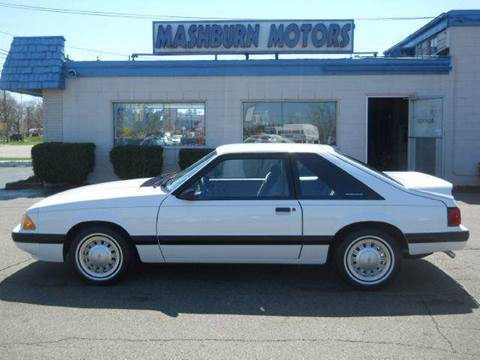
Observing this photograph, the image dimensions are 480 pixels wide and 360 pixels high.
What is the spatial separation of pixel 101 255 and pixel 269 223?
5.82 ft

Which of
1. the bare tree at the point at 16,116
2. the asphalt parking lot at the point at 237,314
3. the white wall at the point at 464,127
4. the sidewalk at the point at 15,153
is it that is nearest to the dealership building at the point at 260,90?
the white wall at the point at 464,127

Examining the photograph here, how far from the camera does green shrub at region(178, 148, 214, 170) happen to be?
14.9 m

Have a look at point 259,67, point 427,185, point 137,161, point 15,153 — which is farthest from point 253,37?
point 15,153

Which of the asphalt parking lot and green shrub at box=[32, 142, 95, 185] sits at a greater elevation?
green shrub at box=[32, 142, 95, 185]

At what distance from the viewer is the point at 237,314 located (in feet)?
16.7

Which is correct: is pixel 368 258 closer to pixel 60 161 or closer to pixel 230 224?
pixel 230 224

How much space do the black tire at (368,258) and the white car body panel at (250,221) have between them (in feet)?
0.48

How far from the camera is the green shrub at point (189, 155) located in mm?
14945

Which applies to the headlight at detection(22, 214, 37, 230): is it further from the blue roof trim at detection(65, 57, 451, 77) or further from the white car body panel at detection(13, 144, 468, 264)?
the blue roof trim at detection(65, 57, 451, 77)

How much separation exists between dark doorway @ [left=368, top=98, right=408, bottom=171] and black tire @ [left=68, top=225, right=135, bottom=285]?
1244 centimetres

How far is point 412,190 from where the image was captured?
577 cm

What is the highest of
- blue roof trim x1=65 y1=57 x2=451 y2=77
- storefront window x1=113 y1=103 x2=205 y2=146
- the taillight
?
blue roof trim x1=65 y1=57 x2=451 y2=77

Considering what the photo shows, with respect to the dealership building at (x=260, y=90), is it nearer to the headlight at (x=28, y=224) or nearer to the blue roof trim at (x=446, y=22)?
the blue roof trim at (x=446, y=22)

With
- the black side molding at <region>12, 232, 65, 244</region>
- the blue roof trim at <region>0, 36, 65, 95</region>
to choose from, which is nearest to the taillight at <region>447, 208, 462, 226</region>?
the black side molding at <region>12, 232, 65, 244</region>
